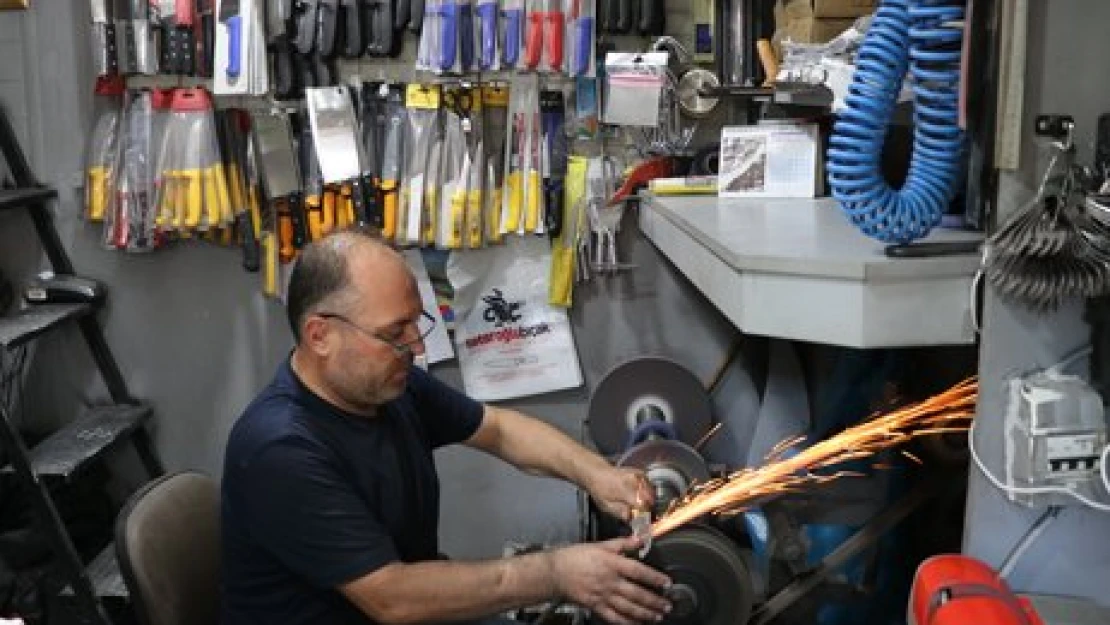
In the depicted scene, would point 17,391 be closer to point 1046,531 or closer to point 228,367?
point 228,367

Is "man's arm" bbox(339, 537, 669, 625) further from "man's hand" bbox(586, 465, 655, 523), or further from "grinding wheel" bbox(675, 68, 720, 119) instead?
"grinding wheel" bbox(675, 68, 720, 119)

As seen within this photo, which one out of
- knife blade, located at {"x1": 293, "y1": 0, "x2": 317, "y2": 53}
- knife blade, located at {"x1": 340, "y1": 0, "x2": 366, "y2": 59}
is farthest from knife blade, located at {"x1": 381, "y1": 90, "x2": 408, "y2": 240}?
knife blade, located at {"x1": 293, "y1": 0, "x2": 317, "y2": 53}

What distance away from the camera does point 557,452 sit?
88.8 inches

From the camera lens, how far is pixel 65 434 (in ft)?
10.0

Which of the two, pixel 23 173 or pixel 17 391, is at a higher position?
pixel 23 173

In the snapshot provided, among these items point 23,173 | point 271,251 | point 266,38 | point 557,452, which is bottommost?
point 557,452

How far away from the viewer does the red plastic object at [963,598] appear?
4.62 ft

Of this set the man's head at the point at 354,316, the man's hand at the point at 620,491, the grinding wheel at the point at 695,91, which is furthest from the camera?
the grinding wheel at the point at 695,91

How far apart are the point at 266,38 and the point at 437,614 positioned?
6.10 ft

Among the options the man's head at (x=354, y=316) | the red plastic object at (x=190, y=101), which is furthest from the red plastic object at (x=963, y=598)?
the red plastic object at (x=190, y=101)

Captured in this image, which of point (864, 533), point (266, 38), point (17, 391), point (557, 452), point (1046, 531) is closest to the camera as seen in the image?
point (1046, 531)

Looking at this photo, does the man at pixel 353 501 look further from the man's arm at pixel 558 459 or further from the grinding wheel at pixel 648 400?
the grinding wheel at pixel 648 400

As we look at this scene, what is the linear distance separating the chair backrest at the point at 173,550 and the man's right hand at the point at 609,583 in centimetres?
72

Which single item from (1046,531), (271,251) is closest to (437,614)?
(1046,531)
